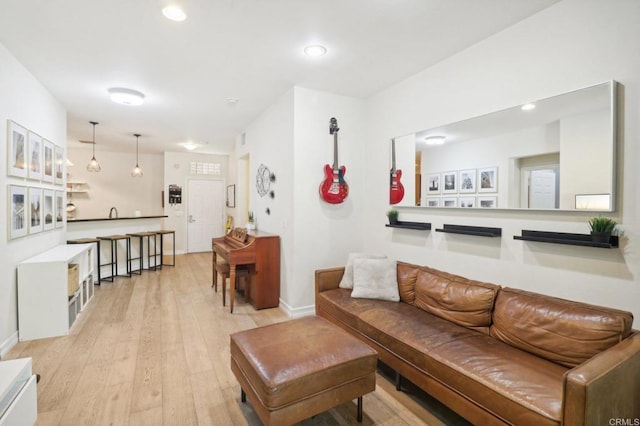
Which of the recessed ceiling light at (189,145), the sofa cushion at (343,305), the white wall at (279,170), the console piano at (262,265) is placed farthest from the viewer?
the recessed ceiling light at (189,145)

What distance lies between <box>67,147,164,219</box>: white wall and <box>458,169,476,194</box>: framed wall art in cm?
796

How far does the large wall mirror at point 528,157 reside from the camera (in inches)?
74.0

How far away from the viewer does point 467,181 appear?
268 centimetres

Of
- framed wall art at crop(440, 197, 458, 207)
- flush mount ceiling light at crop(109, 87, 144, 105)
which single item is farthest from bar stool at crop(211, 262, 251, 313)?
framed wall art at crop(440, 197, 458, 207)

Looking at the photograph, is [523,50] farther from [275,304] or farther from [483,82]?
[275,304]

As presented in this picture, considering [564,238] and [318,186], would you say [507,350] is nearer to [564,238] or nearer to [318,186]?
[564,238]

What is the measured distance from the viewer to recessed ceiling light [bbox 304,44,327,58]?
8.70 feet

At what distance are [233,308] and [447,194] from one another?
9.22ft

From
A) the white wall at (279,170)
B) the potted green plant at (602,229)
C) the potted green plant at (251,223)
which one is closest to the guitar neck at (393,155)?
the white wall at (279,170)

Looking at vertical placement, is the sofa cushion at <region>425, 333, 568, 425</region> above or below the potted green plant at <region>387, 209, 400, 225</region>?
below

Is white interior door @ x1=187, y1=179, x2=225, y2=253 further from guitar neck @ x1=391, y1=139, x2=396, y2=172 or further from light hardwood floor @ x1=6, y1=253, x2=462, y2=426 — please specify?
guitar neck @ x1=391, y1=139, x2=396, y2=172

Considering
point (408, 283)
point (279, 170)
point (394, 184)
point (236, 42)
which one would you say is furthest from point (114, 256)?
point (408, 283)

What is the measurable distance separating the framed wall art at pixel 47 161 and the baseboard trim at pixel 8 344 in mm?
1701

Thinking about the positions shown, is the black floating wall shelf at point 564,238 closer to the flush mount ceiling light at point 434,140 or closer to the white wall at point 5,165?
the flush mount ceiling light at point 434,140
